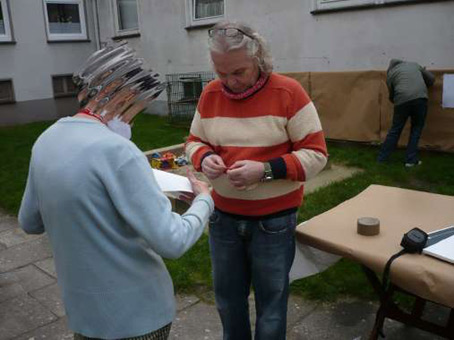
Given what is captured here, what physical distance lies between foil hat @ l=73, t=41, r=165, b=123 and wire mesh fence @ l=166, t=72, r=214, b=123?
9592 millimetres

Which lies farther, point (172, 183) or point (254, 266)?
point (254, 266)

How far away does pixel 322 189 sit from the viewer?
5766 millimetres

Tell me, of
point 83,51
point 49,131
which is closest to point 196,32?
point 83,51

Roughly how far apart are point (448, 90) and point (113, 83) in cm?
656

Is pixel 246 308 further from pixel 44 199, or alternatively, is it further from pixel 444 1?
pixel 444 1

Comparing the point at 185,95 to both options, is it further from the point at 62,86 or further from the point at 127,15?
the point at 62,86

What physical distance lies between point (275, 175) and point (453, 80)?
19.5ft

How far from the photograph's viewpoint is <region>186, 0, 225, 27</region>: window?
11.3 m

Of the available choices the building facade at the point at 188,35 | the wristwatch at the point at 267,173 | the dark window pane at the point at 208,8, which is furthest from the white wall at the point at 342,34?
the wristwatch at the point at 267,173

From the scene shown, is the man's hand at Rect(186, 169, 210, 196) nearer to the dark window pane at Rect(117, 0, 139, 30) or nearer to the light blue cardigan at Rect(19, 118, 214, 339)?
the light blue cardigan at Rect(19, 118, 214, 339)

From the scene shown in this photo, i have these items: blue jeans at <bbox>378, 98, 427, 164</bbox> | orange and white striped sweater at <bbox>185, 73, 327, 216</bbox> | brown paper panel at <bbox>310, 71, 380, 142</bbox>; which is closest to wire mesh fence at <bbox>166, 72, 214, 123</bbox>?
brown paper panel at <bbox>310, 71, 380, 142</bbox>

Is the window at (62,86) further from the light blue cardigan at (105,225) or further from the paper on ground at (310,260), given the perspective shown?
the light blue cardigan at (105,225)

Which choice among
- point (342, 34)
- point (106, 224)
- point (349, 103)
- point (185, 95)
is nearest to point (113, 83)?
point (106, 224)

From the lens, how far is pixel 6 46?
1270cm
